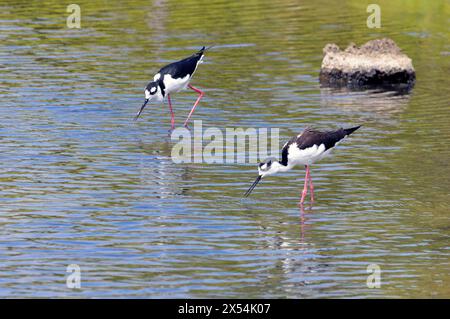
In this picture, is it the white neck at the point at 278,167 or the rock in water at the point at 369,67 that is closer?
the white neck at the point at 278,167

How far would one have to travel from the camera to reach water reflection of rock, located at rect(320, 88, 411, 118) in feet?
72.6

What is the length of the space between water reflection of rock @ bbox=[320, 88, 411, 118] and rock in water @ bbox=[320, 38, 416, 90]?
1.93 ft

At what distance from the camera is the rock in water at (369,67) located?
24469 mm

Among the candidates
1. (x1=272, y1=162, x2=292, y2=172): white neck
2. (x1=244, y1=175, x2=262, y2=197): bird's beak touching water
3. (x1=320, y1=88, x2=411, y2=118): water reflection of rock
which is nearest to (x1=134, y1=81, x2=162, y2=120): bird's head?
(x1=320, y1=88, x2=411, y2=118): water reflection of rock

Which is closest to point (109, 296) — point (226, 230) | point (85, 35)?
point (226, 230)

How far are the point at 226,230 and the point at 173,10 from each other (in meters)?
19.3

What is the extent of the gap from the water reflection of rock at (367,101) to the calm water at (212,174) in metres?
0.06

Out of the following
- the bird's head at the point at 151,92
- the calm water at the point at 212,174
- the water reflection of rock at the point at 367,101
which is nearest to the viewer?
the calm water at the point at 212,174

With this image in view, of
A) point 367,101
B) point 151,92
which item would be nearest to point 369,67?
point 367,101

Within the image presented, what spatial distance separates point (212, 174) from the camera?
17484 millimetres

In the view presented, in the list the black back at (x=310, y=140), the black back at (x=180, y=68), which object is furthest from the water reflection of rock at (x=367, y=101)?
the black back at (x=310, y=140)

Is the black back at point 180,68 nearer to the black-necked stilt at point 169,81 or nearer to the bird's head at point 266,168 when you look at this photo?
the black-necked stilt at point 169,81

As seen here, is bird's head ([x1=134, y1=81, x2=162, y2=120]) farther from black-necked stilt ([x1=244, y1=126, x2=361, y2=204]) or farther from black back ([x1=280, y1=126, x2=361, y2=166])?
black back ([x1=280, y1=126, x2=361, y2=166])

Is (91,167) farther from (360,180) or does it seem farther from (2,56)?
(2,56)
